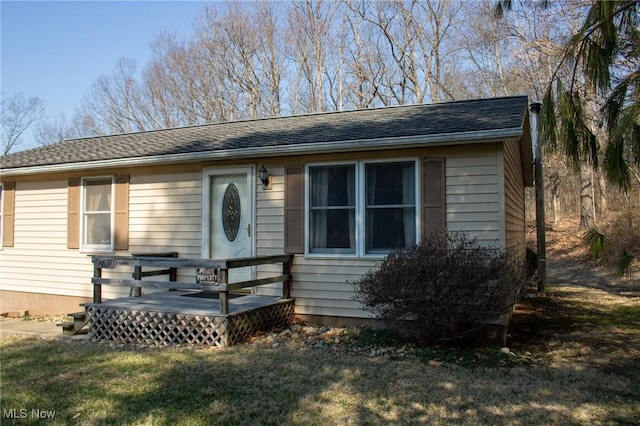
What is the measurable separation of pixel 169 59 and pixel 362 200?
24.3m

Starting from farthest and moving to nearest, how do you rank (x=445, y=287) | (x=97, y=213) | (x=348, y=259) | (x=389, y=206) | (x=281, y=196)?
(x=97, y=213) → (x=281, y=196) → (x=348, y=259) → (x=389, y=206) → (x=445, y=287)

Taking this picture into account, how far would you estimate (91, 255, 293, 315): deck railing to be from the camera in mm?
6180

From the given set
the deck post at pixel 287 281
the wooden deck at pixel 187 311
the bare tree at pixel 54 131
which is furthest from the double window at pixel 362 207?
the bare tree at pixel 54 131

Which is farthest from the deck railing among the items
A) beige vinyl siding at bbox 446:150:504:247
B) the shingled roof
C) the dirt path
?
the dirt path

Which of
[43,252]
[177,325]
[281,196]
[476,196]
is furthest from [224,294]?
[43,252]

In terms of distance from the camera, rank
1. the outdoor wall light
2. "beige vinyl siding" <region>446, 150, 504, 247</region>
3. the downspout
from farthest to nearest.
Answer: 1. the downspout
2. the outdoor wall light
3. "beige vinyl siding" <region>446, 150, 504, 247</region>

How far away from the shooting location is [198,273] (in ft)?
25.8

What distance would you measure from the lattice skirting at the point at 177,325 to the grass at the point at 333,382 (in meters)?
0.26

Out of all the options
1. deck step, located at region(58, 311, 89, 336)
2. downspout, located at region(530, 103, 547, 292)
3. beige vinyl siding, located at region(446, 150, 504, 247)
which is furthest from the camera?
downspout, located at region(530, 103, 547, 292)

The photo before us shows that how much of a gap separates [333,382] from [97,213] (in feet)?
20.2

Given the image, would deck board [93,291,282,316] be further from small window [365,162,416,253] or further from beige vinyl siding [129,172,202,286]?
small window [365,162,416,253]

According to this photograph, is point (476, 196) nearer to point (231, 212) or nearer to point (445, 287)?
point (445, 287)

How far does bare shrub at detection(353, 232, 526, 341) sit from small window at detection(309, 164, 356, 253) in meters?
1.51

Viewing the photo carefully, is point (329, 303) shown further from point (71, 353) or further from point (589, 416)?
point (589, 416)
